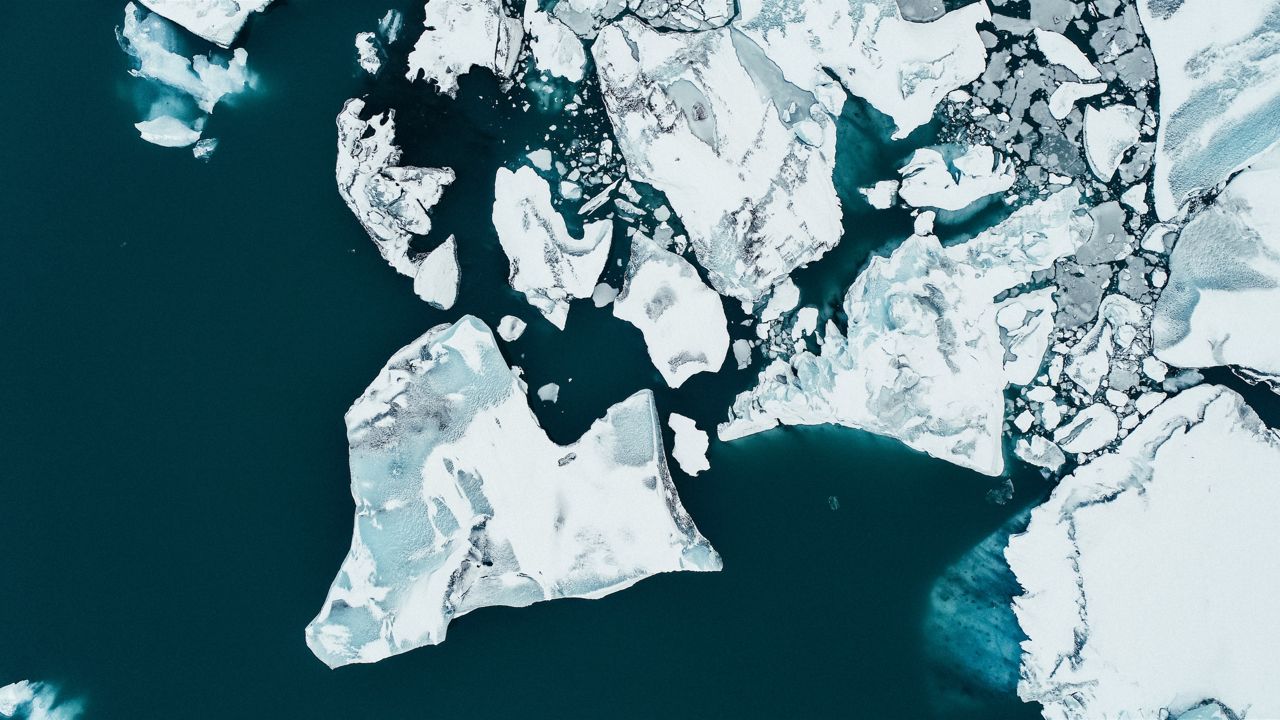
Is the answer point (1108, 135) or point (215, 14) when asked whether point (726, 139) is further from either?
point (215, 14)

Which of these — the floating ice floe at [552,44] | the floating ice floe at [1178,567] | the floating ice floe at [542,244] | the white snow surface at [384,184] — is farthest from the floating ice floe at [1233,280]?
the white snow surface at [384,184]

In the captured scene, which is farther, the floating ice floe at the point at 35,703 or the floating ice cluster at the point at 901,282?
the floating ice floe at the point at 35,703

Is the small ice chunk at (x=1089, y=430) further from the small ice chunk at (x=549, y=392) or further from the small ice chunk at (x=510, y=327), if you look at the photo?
the small ice chunk at (x=510, y=327)

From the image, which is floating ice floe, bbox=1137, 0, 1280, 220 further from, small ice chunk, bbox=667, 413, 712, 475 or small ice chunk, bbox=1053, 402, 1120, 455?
small ice chunk, bbox=667, 413, 712, 475

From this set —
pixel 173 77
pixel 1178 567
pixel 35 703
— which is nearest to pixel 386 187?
pixel 173 77

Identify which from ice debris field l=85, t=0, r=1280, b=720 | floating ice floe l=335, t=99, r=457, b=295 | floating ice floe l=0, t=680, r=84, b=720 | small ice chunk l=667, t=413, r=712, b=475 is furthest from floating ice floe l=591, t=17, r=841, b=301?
floating ice floe l=0, t=680, r=84, b=720

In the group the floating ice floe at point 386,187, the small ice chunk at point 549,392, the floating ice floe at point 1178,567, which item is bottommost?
the floating ice floe at point 1178,567
